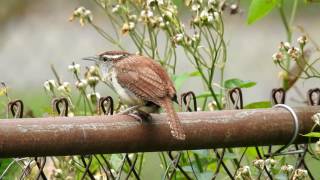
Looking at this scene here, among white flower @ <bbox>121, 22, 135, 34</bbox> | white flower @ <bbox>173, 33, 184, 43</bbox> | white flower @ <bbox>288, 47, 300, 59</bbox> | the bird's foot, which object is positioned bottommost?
the bird's foot

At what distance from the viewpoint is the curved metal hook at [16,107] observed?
13.4 ft

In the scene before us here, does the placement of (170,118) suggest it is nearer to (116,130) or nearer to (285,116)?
(116,130)

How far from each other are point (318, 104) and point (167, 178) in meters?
0.74

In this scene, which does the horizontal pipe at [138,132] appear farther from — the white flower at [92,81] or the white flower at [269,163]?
the white flower at [92,81]

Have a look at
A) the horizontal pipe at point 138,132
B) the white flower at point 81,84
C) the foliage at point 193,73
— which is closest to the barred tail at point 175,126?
the horizontal pipe at point 138,132

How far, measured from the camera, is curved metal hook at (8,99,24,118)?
13.4 ft

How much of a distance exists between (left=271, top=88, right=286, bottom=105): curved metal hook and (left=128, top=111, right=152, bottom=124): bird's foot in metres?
0.71

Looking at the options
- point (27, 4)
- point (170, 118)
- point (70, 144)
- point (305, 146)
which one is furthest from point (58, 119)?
point (27, 4)

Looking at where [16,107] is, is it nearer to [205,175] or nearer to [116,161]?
[116,161]

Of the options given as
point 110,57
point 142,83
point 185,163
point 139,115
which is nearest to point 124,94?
point 142,83

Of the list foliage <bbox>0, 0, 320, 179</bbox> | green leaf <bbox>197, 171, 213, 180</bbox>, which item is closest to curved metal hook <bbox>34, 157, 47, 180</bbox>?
foliage <bbox>0, 0, 320, 179</bbox>

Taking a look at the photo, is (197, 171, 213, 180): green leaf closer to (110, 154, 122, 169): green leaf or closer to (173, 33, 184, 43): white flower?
(110, 154, 122, 169): green leaf

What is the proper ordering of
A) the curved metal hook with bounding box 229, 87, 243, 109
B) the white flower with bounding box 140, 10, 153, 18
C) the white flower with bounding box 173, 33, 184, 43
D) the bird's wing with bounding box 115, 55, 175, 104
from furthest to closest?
the white flower with bounding box 140, 10, 153, 18, the white flower with bounding box 173, 33, 184, 43, the curved metal hook with bounding box 229, 87, 243, 109, the bird's wing with bounding box 115, 55, 175, 104

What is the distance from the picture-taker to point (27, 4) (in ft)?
57.4
